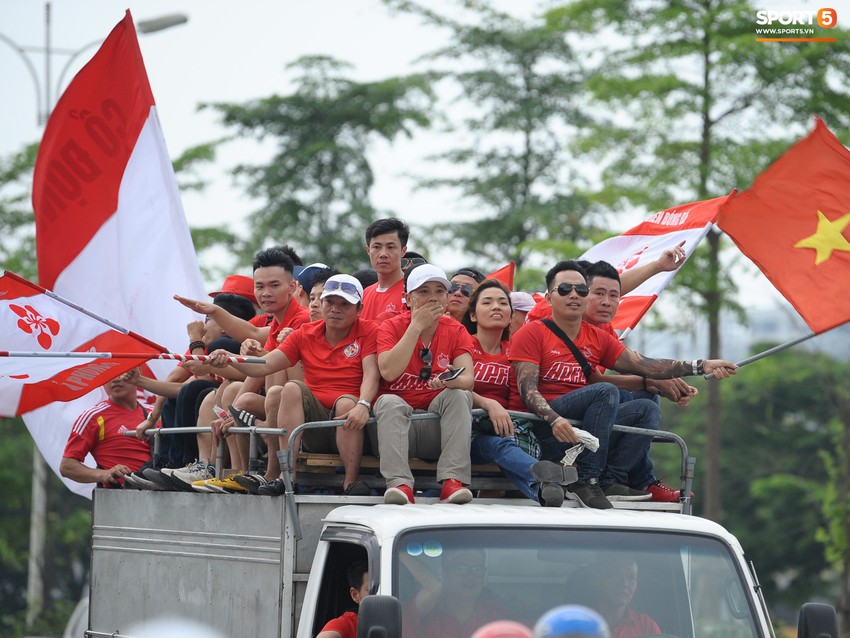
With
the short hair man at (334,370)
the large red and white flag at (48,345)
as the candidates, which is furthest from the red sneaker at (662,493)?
the large red and white flag at (48,345)

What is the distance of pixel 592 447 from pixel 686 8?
12.5m

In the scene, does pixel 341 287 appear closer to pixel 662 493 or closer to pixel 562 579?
pixel 662 493

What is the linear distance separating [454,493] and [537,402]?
941 mm

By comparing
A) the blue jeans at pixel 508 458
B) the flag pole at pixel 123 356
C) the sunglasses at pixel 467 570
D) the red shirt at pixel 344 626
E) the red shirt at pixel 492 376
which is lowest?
the red shirt at pixel 344 626

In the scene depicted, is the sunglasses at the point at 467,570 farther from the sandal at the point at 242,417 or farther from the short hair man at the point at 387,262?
the short hair man at the point at 387,262

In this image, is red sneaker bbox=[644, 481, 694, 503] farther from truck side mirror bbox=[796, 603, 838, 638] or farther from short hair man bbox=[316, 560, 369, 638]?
short hair man bbox=[316, 560, 369, 638]

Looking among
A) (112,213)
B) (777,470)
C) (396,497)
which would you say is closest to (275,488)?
(396,497)

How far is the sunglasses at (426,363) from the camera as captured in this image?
6.97 m

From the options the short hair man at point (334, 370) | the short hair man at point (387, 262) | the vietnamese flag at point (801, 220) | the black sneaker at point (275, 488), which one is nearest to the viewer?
the black sneaker at point (275, 488)

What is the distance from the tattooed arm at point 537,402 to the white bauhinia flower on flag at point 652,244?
2911 millimetres

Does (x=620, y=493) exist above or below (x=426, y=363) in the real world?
below

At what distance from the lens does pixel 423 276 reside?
6918 millimetres

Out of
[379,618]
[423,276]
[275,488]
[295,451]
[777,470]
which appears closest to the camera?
[379,618]

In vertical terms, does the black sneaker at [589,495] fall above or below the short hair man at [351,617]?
above
